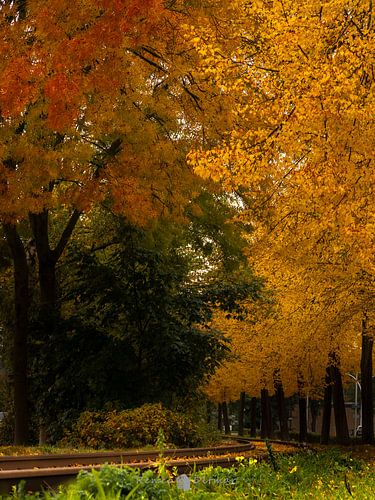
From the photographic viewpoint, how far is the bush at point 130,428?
16219 mm

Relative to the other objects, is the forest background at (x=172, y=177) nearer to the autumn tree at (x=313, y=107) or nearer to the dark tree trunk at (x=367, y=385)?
the autumn tree at (x=313, y=107)

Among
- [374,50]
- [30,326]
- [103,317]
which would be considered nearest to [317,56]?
[374,50]

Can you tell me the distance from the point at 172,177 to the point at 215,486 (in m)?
9.59

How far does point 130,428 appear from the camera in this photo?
16.2 metres

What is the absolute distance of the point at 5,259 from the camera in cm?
2152

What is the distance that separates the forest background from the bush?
3.76 ft

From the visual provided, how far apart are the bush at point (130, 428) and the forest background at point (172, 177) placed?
3.76ft

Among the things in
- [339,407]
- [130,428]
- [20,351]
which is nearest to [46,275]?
[20,351]

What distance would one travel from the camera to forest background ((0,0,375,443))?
33.2ft

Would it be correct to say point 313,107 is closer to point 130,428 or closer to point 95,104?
point 95,104

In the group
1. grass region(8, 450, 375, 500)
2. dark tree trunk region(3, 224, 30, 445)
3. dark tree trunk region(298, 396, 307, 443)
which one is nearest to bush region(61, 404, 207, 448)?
dark tree trunk region(3, 224, 30, 445)

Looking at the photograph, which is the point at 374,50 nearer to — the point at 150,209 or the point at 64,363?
the point at 150,209

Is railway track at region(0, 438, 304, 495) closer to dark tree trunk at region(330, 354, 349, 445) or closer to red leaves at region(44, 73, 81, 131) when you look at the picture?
red leaves at region(44, 73, 81, 131)

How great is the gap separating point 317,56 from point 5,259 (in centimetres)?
1386
